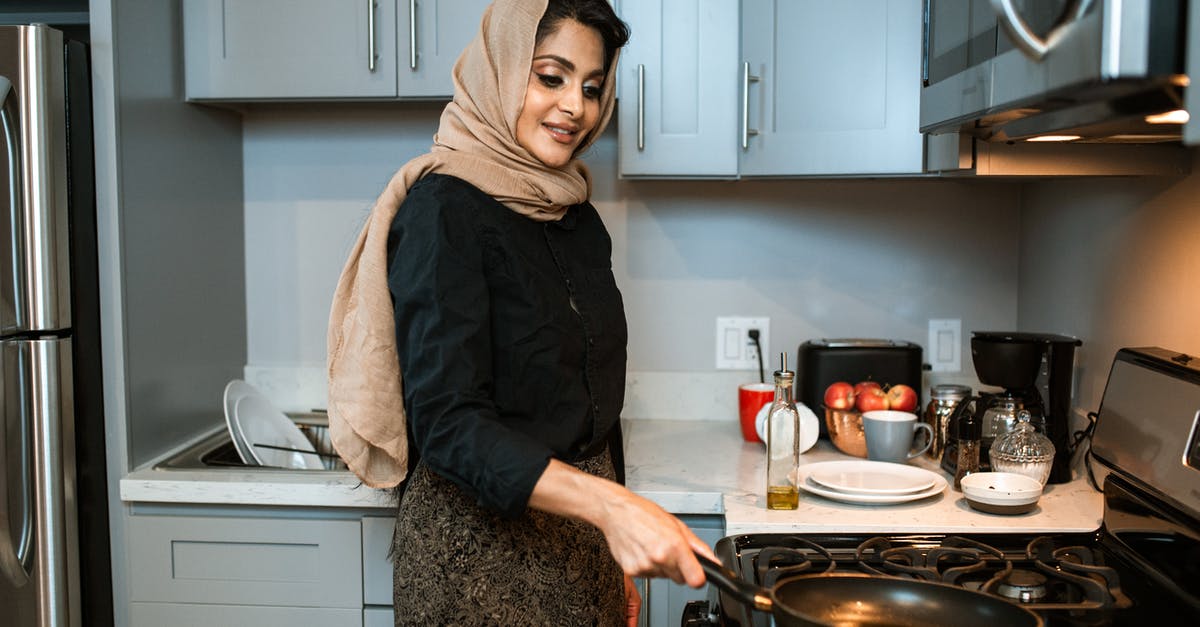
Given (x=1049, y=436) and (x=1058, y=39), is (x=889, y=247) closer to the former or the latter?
(x=1049, y=436)

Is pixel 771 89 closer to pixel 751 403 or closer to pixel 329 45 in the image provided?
pixel 751 403

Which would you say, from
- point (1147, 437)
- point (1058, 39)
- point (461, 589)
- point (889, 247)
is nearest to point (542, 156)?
point (461, 589)

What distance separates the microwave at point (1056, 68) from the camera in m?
0.80

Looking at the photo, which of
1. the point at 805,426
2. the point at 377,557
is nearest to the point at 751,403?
the point at 805,426

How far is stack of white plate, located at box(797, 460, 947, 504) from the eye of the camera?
1.68 metres

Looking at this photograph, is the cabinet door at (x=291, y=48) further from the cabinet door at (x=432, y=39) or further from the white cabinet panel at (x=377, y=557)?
the white cabinet panel at (x=377, y=557)

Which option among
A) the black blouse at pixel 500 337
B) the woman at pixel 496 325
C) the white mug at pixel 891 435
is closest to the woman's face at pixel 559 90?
the woman at pixel 496 325

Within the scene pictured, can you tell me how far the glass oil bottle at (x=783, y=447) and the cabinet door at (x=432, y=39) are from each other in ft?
2.83

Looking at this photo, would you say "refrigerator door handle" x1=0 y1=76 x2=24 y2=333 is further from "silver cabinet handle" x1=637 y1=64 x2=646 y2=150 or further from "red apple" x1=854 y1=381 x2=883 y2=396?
"red apple" x1=854 y1=381 x2=883 y2=396

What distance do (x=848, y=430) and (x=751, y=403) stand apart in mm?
210

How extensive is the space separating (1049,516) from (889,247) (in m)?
0.85

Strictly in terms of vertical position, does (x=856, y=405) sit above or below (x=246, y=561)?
above

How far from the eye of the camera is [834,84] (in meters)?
1.95

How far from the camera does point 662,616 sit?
1.83 m
